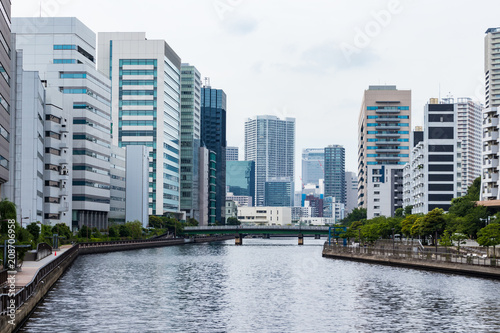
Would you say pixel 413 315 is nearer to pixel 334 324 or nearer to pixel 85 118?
pixel 334 324

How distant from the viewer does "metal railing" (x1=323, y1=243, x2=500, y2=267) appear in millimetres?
81688

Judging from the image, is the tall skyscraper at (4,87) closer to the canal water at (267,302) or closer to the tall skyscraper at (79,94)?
the canal water at (267,302)

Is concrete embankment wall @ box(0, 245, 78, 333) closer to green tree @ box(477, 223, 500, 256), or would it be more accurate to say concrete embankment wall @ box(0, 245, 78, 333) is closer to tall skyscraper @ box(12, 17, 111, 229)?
green tree @ box(477, 223, 500, 256)

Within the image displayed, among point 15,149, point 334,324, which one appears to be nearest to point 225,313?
point 334,324

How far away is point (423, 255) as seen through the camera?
98.9 m

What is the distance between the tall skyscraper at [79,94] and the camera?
18525 cm

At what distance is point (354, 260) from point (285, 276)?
40120mm

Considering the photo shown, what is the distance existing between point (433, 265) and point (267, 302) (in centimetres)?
3929

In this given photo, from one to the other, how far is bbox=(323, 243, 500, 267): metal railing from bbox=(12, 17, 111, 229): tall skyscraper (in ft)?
242

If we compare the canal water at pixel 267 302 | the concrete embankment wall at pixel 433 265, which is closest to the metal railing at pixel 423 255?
the concrete embankment wall at pixel 433 265

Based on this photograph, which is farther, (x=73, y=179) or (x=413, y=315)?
(x=73, y=179)

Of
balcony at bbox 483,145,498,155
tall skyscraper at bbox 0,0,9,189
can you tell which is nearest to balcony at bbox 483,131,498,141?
balcony at bbox 483,145,498,155

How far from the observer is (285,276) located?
90062mm

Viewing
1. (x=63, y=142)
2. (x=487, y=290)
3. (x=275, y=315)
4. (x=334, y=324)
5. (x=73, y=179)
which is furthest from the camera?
(x=73, y=179)
